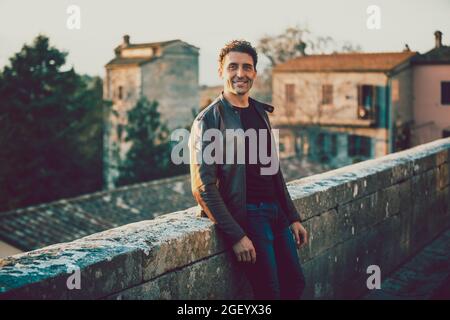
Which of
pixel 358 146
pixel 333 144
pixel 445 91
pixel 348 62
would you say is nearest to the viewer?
pixel 445 91

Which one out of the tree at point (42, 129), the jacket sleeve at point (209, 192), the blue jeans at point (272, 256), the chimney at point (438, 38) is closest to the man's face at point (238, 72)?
the jacket sleeve at point (209, 192)

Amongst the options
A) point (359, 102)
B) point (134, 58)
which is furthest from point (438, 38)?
point (134, 58)

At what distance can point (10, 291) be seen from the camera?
2.08 metres

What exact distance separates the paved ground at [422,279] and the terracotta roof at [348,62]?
25.4 metres

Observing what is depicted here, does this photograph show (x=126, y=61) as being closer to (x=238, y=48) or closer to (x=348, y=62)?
(x=348, y=62)

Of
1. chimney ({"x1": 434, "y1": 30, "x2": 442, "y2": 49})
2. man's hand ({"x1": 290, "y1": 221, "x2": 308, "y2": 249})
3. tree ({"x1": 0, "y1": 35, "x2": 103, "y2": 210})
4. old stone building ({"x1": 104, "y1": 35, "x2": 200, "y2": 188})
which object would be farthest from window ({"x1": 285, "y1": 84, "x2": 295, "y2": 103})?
man's hand ({"x1": 290, "y1": 221, "x2": 308, "y2": 249})

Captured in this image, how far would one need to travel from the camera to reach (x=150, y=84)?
30.6 m

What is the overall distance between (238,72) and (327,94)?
30.4 m

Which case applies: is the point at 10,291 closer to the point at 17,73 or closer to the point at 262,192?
the point at 262,192

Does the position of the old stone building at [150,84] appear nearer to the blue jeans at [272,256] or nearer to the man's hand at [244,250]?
the blue jeans at [272,256]

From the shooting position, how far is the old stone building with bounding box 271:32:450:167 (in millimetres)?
29969

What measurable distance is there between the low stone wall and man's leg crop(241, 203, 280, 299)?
7.5 inches

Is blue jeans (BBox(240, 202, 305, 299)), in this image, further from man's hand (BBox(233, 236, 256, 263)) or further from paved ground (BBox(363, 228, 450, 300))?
paved ground (BBox(363, 228, 450, 300))

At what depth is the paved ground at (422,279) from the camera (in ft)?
14.7
